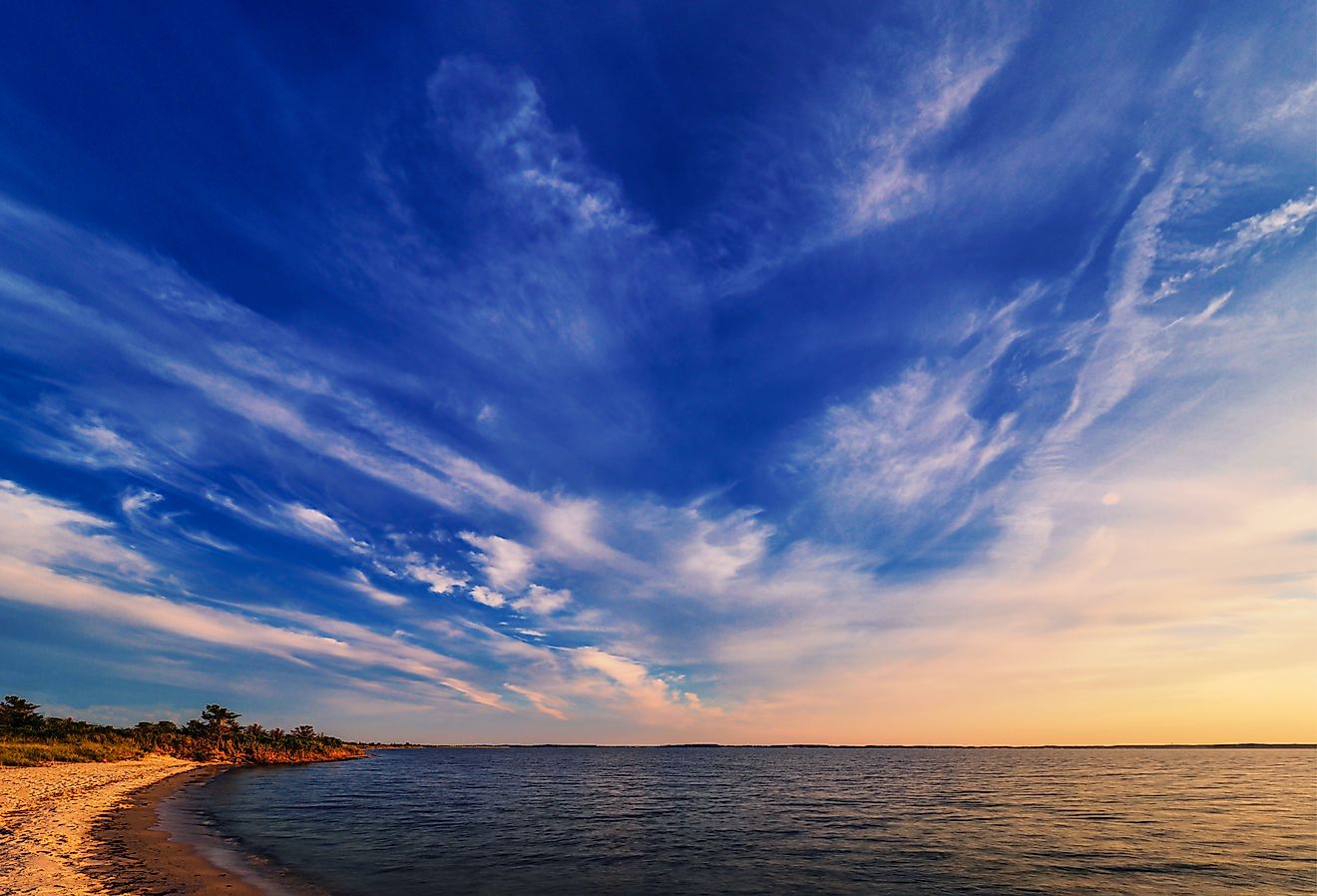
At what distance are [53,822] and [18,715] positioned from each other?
86.2 meters

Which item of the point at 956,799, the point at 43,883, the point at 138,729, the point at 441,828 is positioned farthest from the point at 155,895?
the point at 138,729

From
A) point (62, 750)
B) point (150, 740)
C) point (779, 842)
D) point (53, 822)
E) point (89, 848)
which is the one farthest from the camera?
point (150, 740)

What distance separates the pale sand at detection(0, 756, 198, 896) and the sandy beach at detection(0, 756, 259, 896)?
0.09ft

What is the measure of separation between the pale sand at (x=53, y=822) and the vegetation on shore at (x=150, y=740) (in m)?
13.3

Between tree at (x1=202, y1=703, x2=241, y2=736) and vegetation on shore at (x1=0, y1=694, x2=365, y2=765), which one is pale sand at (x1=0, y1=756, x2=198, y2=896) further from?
tree at (x1=202, y1=703, x2=241, y2=736)

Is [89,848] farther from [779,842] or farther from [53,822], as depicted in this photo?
[779,842]

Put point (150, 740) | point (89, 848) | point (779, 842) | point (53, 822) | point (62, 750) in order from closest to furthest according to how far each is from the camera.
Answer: point (89, 848) < point (53, 822) < point (779, 842) < point (62, 750) < point (150, 740)

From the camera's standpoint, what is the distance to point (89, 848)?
26.2 m

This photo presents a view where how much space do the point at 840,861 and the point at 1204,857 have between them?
21.6 m

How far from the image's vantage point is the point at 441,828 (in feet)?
141

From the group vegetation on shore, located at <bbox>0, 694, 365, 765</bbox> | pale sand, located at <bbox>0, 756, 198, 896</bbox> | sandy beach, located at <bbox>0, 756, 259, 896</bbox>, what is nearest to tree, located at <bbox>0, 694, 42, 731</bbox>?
vegetation on shore, located at <bbox>0, 694, 365, 765</bbox>

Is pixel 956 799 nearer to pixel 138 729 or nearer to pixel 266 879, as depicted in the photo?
pixel 266 879

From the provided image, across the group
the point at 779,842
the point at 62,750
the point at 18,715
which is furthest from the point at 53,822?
the point at 18,715

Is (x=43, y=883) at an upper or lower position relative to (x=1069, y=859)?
upper
